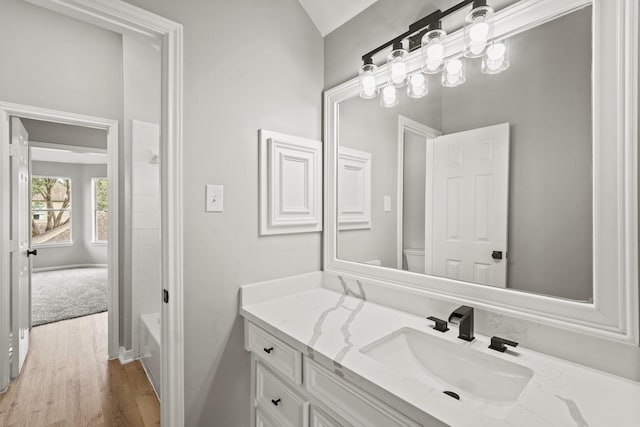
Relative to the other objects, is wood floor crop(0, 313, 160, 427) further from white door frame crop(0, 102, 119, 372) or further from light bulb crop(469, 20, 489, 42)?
light bulb crop(469, 20, 489, 42)

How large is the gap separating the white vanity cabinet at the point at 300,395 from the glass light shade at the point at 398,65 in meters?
1.21

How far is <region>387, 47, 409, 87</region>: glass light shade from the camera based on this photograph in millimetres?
1283

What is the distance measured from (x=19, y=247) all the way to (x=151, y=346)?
1.30 m

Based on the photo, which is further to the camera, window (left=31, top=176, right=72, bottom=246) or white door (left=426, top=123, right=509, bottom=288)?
window (left=31, top=176, right=72, bottom=246)

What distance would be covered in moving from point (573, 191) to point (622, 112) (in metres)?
0.24

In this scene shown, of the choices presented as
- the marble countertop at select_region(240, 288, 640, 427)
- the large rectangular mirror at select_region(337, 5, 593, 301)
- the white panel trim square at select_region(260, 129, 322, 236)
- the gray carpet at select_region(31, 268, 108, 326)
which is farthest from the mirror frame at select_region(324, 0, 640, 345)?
the gray carpet at select_region(31, 268, 108, 326)

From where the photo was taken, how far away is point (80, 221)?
6.37m

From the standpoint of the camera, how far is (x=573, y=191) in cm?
90

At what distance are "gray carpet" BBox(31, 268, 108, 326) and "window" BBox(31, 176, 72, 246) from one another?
78 cm

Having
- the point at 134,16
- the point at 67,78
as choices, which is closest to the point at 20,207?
the point at 67,78

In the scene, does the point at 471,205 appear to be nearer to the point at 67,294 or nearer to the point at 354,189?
the point at 354,189

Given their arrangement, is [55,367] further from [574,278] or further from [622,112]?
[622,112]

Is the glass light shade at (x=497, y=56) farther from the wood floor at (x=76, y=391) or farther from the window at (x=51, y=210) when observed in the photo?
the window at (x=51, y=210)

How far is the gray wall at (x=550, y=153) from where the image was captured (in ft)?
2.91
